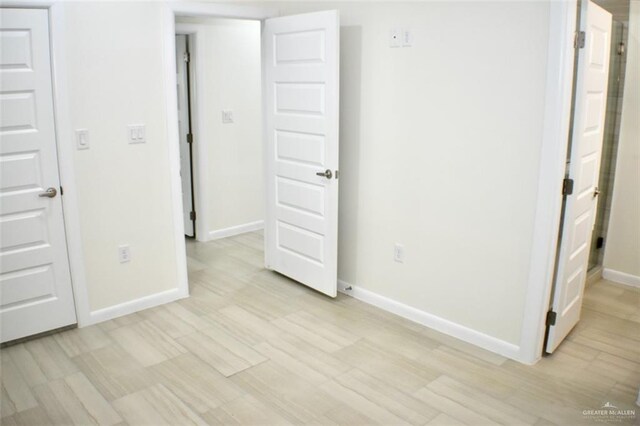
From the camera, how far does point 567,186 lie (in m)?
2.81

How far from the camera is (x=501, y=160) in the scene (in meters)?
2.92

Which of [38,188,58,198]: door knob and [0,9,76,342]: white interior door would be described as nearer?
[0,9,76,342]: white interior door

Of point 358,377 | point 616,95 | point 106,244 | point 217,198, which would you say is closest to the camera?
point 358,377

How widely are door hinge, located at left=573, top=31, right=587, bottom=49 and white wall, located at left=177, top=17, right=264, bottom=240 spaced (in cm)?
321

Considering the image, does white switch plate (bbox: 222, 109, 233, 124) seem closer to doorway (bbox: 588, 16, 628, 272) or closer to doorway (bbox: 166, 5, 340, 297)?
doorway (bbox: 166, 5, 340, 297)

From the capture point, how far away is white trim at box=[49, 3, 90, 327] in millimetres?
3027

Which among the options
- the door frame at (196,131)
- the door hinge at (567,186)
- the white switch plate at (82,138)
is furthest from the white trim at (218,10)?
the door hinge at (567,186)

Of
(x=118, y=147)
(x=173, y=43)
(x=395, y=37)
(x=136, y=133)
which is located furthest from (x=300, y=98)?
(x=118, y=147)

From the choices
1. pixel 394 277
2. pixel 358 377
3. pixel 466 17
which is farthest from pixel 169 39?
pixel 358 377

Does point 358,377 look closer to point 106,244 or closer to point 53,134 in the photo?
point 106,244

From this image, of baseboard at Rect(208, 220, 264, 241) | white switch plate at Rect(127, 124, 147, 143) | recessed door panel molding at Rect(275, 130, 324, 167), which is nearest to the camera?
white switch plate at Rect(127, 124, 147, 143)

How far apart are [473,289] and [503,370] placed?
1.61 feet

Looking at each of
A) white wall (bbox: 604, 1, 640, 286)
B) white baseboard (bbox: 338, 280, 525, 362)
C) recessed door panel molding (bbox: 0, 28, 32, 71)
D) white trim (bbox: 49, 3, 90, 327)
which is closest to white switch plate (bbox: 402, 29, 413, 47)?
white baseboard (bbox: 338, 280, 525, 362)

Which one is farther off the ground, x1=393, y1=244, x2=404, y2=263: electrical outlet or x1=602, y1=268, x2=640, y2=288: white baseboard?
x1=393, y1=244, x2=404, y2=263: electrical outlet
